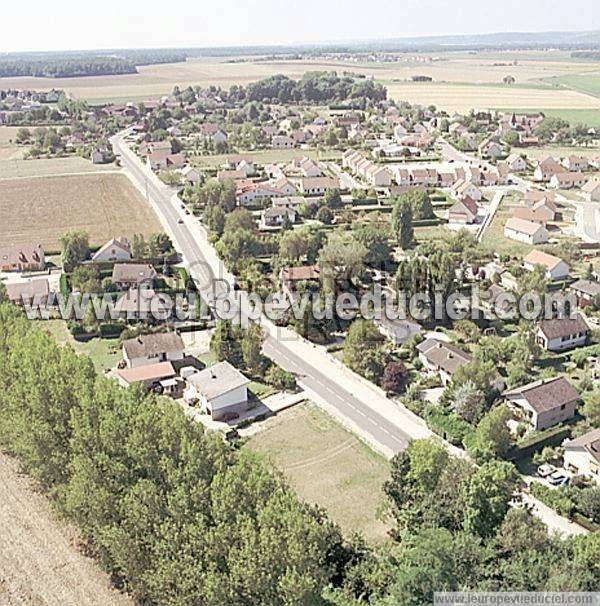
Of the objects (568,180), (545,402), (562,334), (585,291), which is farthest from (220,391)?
(568,180)

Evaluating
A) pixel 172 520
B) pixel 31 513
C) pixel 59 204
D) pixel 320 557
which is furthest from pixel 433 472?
pixel 59 204

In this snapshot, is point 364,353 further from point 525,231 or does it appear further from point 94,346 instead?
point 525,231

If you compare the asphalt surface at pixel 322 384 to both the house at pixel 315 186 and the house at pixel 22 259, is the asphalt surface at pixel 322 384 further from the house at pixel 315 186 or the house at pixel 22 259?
the house at pixel 315 186

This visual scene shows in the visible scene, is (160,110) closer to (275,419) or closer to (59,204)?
(59,204)

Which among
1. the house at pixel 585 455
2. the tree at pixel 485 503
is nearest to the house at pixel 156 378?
the tree at pixel 485 503

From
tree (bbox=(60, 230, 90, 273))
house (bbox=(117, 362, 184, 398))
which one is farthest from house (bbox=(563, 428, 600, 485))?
tree (bbox=(60, 230, 90, 273))

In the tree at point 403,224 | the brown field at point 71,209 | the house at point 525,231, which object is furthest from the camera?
the brown field at point 71,209
